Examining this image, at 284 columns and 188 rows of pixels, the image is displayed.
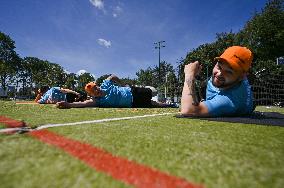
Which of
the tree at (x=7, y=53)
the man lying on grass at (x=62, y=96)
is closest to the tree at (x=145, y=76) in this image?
the tree at (x=7, y=53)

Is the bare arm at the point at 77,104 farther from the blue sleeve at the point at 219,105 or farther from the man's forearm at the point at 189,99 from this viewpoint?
the blue sleeve at the point at 219,105

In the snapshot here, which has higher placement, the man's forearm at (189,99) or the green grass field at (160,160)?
the man's forearm at (189,99)

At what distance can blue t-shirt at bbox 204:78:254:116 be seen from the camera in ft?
14.0

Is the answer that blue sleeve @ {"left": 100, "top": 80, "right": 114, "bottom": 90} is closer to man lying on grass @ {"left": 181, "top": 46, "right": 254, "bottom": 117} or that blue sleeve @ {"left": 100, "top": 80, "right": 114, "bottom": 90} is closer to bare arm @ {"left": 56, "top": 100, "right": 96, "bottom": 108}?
bare arm @ {"left": 56, "top": 100, "right": 96, "bottom": 108}

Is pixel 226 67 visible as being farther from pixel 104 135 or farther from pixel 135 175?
pixel 135 175

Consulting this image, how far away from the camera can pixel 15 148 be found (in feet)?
5.87

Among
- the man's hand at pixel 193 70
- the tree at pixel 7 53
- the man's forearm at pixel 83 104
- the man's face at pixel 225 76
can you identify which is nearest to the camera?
the man's face at pixel 225 76

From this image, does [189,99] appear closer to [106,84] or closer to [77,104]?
[106,84]

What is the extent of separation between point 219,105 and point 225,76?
1.65ft

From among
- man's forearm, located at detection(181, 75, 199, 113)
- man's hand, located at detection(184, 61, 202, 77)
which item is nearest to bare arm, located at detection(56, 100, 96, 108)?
man's hand, located at detection(184, 61, 202, 77)

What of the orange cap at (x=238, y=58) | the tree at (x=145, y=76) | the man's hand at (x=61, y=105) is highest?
the tree at (x=145, y=76)

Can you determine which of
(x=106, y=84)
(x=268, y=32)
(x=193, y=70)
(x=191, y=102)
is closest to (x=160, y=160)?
(x=191, y=102)

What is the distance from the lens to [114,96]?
25.5 feet

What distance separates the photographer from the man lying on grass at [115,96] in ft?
25.0
